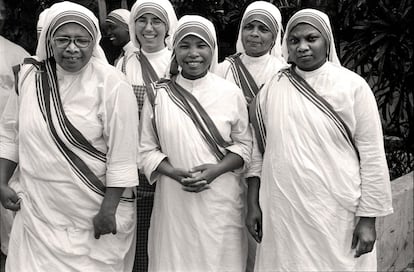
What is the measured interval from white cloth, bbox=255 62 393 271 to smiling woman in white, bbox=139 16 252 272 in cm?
27

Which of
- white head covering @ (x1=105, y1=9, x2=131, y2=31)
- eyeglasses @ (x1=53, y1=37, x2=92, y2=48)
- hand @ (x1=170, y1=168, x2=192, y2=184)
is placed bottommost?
hand @ (x1=170, y1=168, x2=192, y2=184)

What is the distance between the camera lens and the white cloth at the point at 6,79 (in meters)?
4.98

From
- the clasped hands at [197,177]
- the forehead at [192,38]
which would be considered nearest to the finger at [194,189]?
the clasped hands at [197,177]

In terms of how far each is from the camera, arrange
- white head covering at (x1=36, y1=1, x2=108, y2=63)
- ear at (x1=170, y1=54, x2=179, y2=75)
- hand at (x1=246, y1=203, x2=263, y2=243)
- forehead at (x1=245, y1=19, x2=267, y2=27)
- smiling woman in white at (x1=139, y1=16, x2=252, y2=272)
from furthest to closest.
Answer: forehead at (x1=245, y1=19, x2=267, y2=27)
ear at (x1=170, y1=54, x2=179, y2=75)
hand at (x1=246, y1=203, x2=263, y2=243)
smiling woman in white at (x1=139, y1=16, x2=252, y2=272)
white head covering at (x1=36, y1=1, x2=108, y2=63)

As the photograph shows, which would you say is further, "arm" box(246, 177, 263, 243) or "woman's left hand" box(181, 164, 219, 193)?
"arm" box(246, 177, 263, 243)

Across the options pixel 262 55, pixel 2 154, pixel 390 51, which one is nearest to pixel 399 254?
pixel 390 51

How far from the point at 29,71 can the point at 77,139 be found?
510mm

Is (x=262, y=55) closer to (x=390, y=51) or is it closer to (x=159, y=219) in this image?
(x=159, y=219)

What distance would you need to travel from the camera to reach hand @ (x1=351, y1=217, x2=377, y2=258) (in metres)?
3.75

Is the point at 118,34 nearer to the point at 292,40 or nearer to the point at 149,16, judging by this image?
the point at 149,16

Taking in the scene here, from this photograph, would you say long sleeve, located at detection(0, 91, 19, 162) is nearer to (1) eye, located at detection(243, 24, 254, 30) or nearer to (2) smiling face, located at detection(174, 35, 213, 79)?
(2) smiling face, located at detection(174, 35, 213, 79)

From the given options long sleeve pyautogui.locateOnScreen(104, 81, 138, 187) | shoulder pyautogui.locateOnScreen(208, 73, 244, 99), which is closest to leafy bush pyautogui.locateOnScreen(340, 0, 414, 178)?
shoulder pyautogui.locateOnScreen(208, 73, 244, 99)

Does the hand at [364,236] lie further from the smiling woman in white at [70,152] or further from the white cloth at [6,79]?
the white cloth at [6,79]

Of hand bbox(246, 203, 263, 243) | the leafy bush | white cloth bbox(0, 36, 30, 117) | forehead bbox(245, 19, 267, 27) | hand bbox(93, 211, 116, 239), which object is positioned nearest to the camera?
hand bbox(93, 211, 116, 239)
